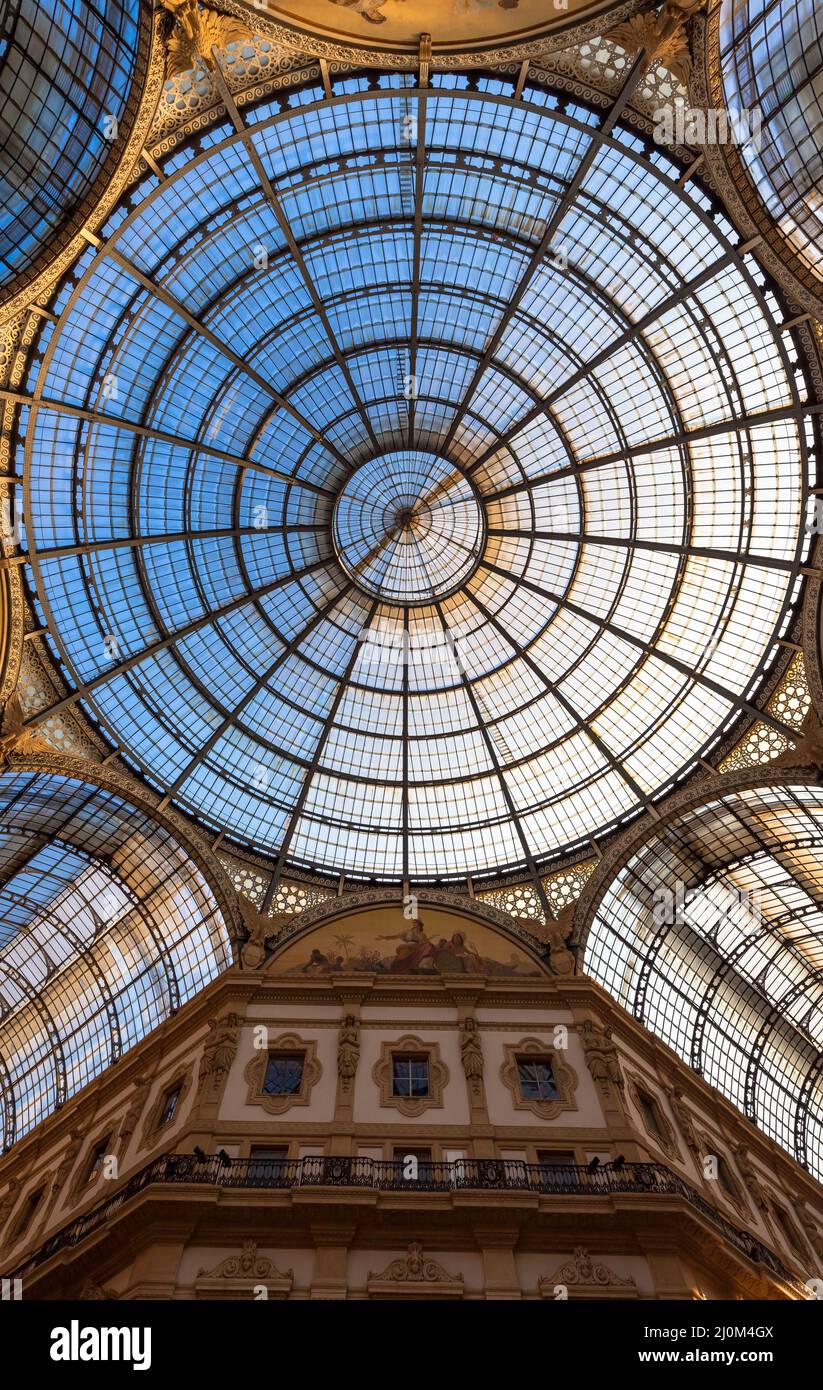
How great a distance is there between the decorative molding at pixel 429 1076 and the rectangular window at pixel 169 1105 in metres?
6.20

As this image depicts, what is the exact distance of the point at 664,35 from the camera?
22.8 meters

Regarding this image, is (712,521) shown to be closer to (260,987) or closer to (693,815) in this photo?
(693,815)

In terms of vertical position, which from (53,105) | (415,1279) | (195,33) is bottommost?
(415,1279)

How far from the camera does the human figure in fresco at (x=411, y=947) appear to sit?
31.8 meters

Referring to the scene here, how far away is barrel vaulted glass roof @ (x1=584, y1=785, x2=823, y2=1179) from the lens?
3512cm

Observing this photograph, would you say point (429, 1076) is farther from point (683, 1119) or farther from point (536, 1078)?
point (683, 1119)

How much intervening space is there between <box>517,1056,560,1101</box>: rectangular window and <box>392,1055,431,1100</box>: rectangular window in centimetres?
292

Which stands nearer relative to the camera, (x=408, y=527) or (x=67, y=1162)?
(x=67, y=1162)

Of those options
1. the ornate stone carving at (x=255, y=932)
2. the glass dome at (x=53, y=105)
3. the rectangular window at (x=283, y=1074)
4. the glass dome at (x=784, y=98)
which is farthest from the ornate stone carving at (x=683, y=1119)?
the glass dome at (x=53, y=105)

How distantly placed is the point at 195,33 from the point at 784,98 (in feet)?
47.5

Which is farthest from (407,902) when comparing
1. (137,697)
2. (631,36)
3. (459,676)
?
(631,36)

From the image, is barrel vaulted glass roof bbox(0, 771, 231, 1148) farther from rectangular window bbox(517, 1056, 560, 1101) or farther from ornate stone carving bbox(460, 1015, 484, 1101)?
rectangular window bbox(517, 1056, 560, 1101)

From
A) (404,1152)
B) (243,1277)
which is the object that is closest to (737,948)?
(404,1152)

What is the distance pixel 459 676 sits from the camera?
3912 centimetres
